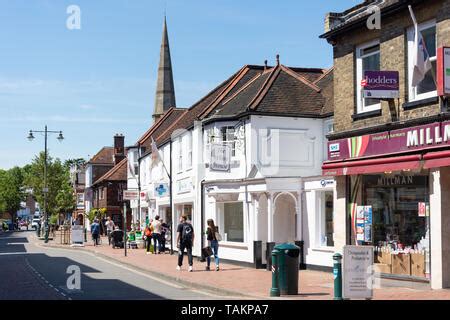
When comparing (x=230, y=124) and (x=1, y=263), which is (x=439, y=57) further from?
(x=1, y=263)

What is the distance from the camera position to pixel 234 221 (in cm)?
2658

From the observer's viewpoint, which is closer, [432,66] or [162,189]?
[432,66]

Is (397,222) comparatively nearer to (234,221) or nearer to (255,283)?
(255,283)

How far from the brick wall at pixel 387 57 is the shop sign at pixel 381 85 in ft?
0.67

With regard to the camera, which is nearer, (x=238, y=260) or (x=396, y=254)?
(x=396, y=254)

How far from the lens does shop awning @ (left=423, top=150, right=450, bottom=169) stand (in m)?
14.8

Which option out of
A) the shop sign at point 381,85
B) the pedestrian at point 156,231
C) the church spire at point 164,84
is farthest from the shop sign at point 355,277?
the church spire at point 164,84

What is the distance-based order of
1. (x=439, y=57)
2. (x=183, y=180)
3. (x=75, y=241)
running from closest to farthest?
(x=439, y=57) → (x=183, y=180) → (x=75, y=241)

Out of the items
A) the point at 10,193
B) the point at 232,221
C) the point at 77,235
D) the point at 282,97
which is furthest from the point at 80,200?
the point at 282,97

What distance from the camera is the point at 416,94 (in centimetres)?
1636

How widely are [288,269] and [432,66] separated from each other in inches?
228

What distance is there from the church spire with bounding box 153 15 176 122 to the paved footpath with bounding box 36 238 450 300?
178ft

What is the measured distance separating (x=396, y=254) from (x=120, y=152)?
195 feet
